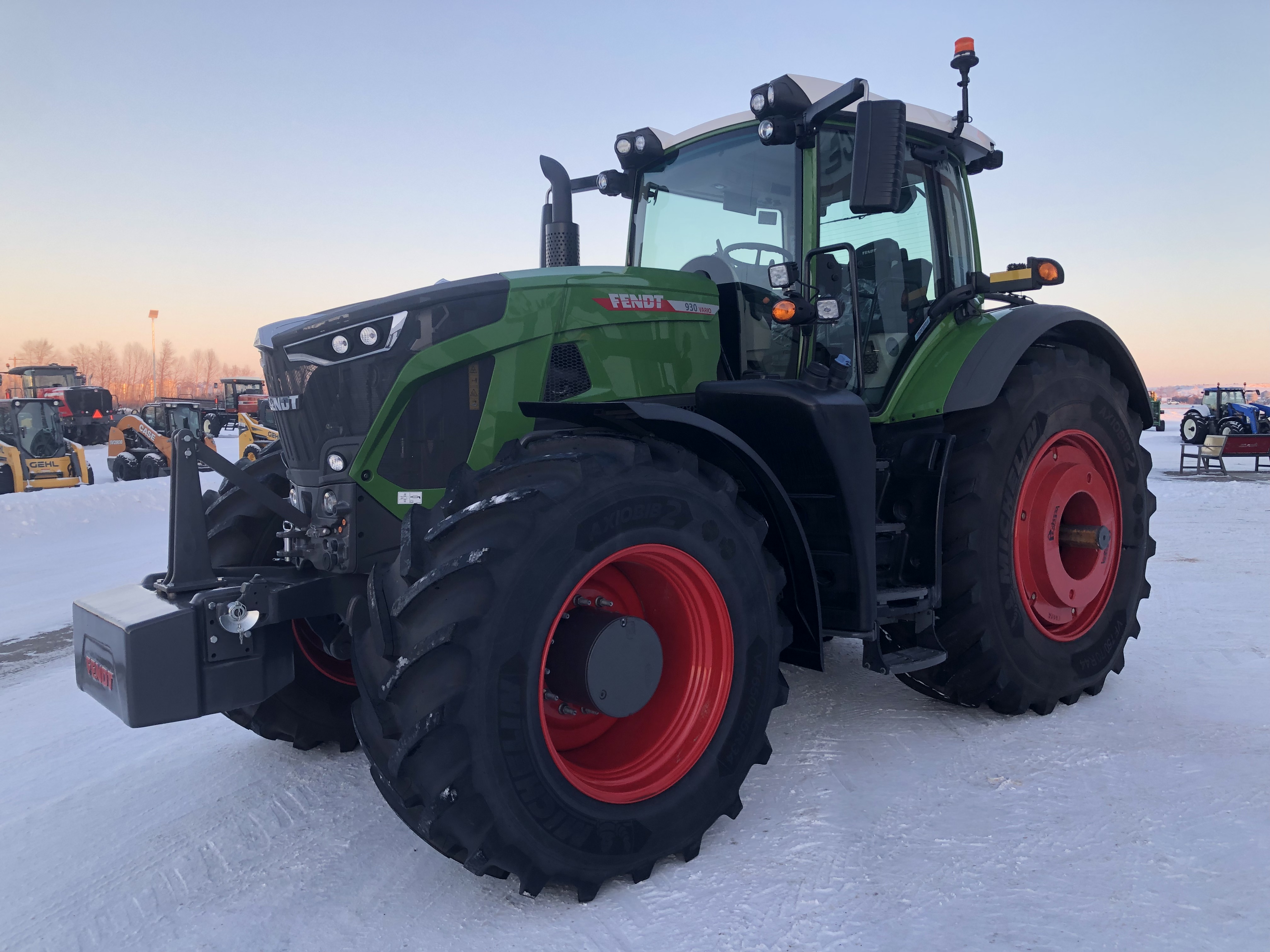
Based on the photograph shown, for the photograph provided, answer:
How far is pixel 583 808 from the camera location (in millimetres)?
2475

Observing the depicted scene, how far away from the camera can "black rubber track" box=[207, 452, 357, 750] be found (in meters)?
3.39

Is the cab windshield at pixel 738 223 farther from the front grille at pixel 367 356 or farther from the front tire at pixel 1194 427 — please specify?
the front tire at pixel 1194 427

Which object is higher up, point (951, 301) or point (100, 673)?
point (951, 301)

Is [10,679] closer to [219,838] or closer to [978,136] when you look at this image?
[219,838]

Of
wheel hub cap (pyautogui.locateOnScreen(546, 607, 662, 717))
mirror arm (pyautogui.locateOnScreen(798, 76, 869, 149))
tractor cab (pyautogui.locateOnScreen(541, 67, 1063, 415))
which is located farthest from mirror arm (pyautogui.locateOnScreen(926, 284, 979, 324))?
wheel hub cap (pyautogui.locateOnScreen(546, 607, 662, 717))

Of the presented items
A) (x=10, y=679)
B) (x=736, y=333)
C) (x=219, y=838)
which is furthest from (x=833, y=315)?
(x=10, y=679)

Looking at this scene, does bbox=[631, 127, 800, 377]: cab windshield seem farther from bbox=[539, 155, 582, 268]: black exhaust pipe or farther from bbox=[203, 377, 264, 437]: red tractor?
bbox=[203, 377, 264, 437]: red tractor

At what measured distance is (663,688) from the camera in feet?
9.48

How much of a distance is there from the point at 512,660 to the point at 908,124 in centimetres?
315

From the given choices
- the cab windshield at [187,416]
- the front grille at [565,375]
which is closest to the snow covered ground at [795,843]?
the front grille at [565,375]

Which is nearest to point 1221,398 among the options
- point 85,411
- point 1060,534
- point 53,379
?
point 1060,534

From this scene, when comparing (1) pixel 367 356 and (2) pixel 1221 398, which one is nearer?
(1) pixel 367 356

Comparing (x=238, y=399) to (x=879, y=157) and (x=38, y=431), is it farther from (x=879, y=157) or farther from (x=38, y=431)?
(x=879, y=157)

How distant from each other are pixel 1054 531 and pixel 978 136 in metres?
1.99
